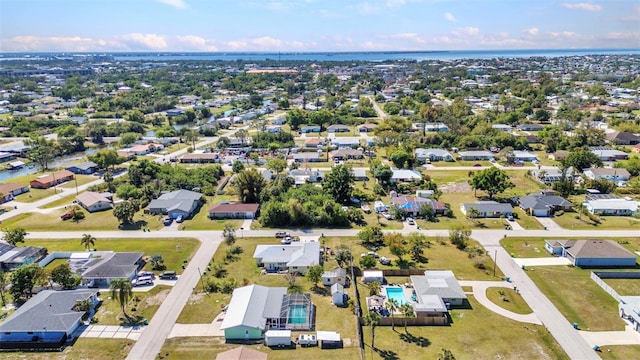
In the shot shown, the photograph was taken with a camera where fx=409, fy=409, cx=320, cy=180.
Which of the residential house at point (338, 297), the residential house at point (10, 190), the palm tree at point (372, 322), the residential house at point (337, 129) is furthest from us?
the residential house at point (337, 129)

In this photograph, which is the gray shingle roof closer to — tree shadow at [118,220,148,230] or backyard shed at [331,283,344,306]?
tree shadow at [118,220,148,230]

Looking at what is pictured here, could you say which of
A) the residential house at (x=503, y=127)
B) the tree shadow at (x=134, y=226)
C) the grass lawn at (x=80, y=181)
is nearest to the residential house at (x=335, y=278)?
the tree shadow at (x=134, y=226)

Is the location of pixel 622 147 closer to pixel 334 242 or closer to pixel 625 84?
pixel 334 242

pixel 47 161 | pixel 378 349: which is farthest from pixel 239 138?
pixel 378 349

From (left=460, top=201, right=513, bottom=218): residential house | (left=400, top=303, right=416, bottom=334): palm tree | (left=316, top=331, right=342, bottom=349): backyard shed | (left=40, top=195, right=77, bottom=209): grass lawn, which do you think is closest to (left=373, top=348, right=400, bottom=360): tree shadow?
(left=316, top=331, right=342, bottom=349): backyard shed

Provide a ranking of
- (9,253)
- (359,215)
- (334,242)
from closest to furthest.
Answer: (9,253) → (334,242) → (359,215)

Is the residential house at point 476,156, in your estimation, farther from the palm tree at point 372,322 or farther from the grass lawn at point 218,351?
the grass lawn at point 218,351
